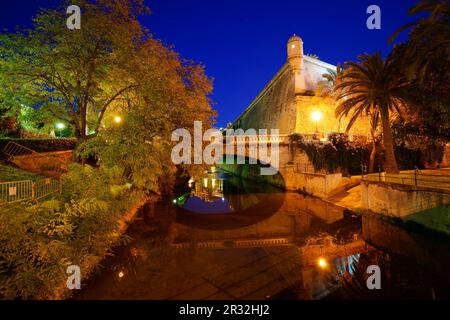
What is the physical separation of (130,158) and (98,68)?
565 centimetres

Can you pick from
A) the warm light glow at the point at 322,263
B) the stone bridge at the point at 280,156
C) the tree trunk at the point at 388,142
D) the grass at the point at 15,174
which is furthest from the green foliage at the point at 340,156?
the grass at the point at 15,174

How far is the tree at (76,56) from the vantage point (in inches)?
503

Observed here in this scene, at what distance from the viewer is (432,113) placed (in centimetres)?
1257

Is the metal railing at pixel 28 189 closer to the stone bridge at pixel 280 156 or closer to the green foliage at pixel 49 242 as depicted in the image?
the green foliage at pixel 49 242

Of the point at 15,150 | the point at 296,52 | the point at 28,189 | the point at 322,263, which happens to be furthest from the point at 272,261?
the point at 296,52

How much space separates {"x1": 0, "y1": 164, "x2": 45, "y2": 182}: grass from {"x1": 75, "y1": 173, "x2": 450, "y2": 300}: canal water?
645 cm

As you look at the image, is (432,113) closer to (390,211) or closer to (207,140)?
(390,211)

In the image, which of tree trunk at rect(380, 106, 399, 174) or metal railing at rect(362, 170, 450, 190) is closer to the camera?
metal railing at rect(362, 170, 450, 190)

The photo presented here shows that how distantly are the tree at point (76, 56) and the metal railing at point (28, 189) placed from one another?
3.56m

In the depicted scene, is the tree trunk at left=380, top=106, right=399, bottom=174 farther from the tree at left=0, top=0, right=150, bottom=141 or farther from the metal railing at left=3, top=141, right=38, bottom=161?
the metal railing at left=3, top=141, right=38, bottom=161

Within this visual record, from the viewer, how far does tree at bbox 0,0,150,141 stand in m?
12.8

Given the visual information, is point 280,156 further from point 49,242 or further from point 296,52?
point 49,242

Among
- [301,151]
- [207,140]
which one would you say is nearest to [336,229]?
[207,140]

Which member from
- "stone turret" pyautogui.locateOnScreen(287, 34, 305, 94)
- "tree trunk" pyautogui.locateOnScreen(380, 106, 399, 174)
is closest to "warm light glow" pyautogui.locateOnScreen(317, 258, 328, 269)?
"tree trunk" pyautogui.locateOnScreen(380, 106, 399, 174)
